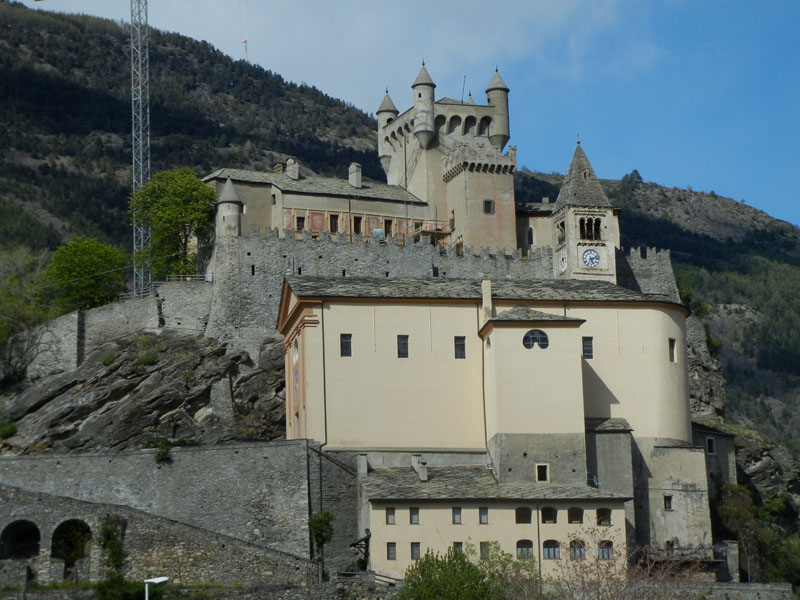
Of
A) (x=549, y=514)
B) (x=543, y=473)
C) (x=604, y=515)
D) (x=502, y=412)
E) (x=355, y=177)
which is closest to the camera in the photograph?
(x=549, y=514)

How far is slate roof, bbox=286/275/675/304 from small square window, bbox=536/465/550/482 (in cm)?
954

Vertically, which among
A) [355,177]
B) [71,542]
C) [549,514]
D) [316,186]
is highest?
[355,177]

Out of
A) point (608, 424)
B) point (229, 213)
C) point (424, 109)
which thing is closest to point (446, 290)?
point (608, 424)

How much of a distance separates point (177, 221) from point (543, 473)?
3551 centimetres

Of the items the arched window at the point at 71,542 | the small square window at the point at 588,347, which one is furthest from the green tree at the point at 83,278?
the small square window at the point at 588,347

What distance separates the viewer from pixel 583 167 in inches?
3398

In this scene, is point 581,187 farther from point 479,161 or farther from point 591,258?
point 479,161

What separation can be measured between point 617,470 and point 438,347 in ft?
34.6

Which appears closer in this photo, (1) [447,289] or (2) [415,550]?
(2) [415,550]

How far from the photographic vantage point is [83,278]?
3452 inches

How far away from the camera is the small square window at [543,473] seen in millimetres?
61062

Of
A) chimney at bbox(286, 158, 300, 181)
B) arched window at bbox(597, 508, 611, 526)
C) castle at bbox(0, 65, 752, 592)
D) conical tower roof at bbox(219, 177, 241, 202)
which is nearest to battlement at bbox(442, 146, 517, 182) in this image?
chimney at bbox(286, 158, 300, 181)

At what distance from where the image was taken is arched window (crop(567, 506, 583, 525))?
58.6m

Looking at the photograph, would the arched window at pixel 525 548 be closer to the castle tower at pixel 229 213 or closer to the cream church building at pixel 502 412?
the cream church building at pixel 502 412
